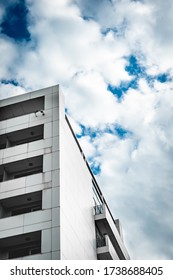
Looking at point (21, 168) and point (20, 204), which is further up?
point (21, 168)

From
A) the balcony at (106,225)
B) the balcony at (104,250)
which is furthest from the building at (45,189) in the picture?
the balcony at (106,225)

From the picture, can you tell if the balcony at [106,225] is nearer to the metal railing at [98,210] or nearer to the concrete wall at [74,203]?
the metal railing at [98,210]

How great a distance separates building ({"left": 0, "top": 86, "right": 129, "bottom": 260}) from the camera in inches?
1303

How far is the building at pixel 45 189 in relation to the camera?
109 ft

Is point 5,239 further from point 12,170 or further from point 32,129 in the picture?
point 32,129

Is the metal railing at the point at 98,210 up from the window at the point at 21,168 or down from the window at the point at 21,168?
down

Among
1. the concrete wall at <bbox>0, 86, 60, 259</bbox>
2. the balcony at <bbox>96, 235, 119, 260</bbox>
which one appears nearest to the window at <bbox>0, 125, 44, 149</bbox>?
the concrete wall at <bbox>0, 86, 60, 259</bbox>

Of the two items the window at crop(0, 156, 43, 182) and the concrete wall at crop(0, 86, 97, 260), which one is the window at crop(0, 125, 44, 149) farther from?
the window at crop(0, 156, 43, 182)

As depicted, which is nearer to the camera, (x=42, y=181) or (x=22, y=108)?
(x=42, y=181)

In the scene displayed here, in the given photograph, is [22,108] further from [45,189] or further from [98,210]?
[98,210]

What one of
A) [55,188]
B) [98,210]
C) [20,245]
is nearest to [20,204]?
[20,245]

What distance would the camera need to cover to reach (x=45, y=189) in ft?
114

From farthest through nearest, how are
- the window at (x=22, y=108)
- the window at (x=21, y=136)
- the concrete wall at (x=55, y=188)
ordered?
the window at (x=22, y=108)
the window at (x=21, y=136)
the concrete wall at (x=55, y=188)
